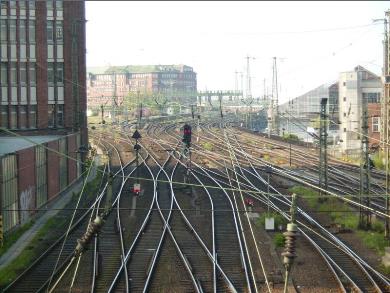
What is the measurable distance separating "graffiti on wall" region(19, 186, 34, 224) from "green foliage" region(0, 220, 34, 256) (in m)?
0.23

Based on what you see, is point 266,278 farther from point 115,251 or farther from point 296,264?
point 115,251

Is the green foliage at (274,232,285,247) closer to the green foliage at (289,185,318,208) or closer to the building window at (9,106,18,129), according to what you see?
the green foliage at (289,185,318,208)

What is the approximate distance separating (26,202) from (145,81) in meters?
54.6

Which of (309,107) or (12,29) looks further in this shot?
(309,107)

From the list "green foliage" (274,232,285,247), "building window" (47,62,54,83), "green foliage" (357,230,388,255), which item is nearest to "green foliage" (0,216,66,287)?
"green foliage" (274,232,285,247)

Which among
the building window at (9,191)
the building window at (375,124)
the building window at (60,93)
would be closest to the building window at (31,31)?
the building window at (60,93)

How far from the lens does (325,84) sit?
58.2 m

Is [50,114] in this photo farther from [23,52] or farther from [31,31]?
[31,31]

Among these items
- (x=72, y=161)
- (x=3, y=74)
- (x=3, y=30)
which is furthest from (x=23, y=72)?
(x=72, y=161)

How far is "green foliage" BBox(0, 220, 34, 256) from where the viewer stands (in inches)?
578

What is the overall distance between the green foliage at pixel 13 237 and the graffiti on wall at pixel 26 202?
0.23m

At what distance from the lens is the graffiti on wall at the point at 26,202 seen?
17406 mm

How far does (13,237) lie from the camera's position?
15.9m

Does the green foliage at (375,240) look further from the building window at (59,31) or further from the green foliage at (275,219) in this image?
the building window at (59,31)
